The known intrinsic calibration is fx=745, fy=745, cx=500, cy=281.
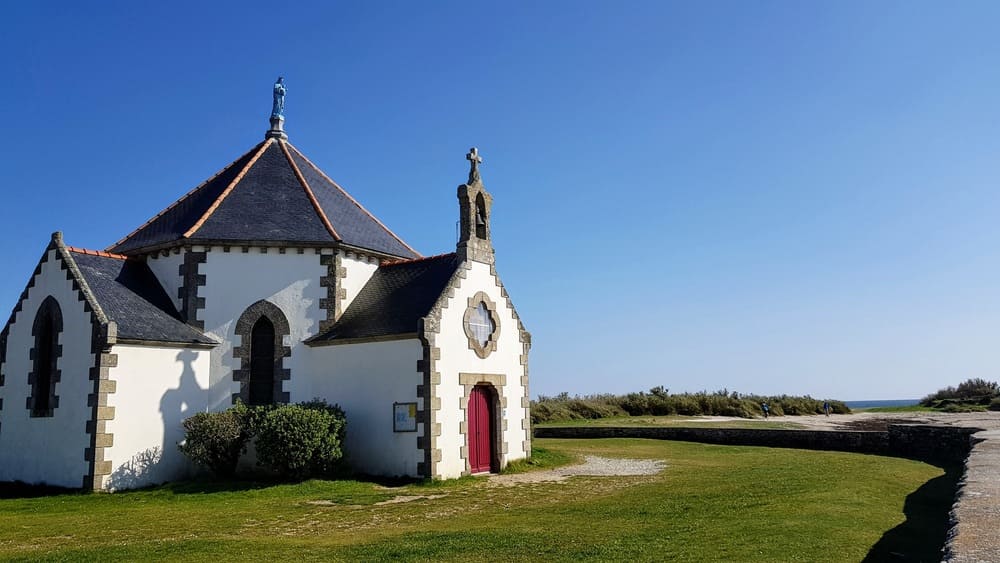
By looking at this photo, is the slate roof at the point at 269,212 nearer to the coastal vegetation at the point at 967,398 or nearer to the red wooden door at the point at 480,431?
the red wooden door at the point at 480,431

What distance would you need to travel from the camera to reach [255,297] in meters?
20.5

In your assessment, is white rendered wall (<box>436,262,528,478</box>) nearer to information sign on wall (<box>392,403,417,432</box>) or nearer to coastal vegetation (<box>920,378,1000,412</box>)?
information sign on wall (<box>392,403,417,432</box>)

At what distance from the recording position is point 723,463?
2186cm

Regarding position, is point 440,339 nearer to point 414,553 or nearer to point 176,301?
point 176,301

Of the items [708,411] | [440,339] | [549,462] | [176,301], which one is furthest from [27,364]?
[708,411]

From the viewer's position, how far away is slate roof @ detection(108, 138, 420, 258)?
20.8 metres

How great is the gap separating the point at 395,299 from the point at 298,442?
4.96 metres

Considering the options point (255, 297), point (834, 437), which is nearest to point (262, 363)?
point (255, 297)

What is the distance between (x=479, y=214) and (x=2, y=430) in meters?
14.3

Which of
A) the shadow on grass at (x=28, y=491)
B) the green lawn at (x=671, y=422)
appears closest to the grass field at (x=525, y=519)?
the shadow on grass at (x=28, y=491)

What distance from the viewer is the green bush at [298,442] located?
1766 centimetres

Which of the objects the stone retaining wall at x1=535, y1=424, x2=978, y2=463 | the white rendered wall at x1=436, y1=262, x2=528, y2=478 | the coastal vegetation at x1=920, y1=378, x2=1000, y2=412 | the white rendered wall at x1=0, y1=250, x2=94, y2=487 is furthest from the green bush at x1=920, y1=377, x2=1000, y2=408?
the white rendered wall at x1=0, y1=250, x2=94, y2=487

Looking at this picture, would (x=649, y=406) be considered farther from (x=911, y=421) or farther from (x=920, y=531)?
(x=920, y=531)

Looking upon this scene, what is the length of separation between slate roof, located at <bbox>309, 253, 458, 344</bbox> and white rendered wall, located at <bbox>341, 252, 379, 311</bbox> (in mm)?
139
